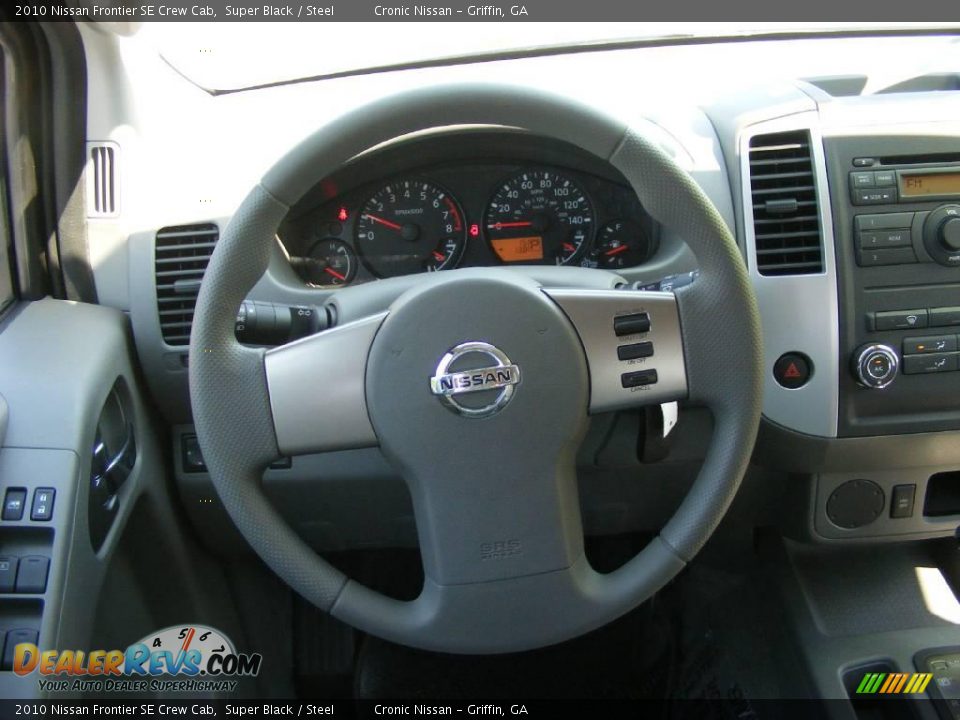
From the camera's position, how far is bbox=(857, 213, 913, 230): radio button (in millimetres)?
1697

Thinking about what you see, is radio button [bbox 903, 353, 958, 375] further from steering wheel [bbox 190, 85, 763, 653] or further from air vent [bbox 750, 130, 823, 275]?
steering wheel [bbox 190, 85, 763, 653]

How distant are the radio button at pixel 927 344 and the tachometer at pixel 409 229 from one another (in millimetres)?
898

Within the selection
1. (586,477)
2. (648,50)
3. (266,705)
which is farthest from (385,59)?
(266,705)

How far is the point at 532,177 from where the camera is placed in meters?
1.89

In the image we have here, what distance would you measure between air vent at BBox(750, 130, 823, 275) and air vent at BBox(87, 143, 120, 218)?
1269 millimetres

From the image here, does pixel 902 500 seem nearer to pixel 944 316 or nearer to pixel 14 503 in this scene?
pixel 944 316

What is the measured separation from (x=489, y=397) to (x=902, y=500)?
105cm

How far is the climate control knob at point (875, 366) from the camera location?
5.52 ft

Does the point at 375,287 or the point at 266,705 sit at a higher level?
the point at 375,287

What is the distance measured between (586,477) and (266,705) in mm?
949

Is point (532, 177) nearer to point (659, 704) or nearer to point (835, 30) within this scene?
point (835, 30)

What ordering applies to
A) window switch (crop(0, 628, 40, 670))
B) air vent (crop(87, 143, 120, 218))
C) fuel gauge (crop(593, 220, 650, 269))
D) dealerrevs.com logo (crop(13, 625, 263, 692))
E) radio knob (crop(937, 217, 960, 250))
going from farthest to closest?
fuel gauge (crop(593, 220, 650, 269))
air vent (crop(87, 143, 120, 218))
radio knob (crop(937, 217, 960, 250))
dealerrevs.com logo (crop(13, 625, 263, 692))
window switch (crop(0, 628, 40, 670))

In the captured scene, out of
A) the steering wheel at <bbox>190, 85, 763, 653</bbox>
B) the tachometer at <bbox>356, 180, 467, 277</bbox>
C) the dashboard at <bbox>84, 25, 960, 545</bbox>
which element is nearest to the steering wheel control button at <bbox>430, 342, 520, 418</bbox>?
the steering wheel at <bbox>190, 85, 763, 653</bbox>

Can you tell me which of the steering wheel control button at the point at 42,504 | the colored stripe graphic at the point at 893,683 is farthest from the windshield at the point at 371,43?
the colored stripe graphic at the point at 893,683
